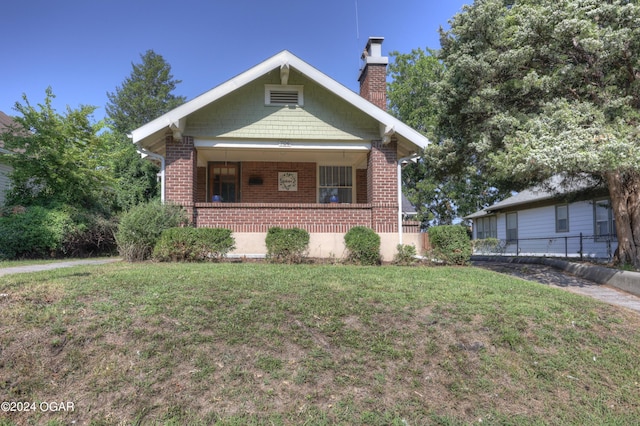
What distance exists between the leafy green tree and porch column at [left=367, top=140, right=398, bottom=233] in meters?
9.09

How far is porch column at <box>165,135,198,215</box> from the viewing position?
Answer: 10.9m

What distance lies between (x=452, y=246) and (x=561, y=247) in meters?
11.9

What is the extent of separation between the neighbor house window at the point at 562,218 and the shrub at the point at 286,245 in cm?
1432

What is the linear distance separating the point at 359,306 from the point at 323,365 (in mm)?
1384

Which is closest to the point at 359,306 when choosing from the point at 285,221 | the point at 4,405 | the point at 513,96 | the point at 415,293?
the point at 415,293

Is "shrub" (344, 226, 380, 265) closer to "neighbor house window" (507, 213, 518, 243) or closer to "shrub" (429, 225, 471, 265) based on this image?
"shrub" (429, 225, 471, 265)

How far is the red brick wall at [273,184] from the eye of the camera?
542 inches

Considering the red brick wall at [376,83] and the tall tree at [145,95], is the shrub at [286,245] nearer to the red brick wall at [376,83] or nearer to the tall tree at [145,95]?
the red brick wall at [376,83]

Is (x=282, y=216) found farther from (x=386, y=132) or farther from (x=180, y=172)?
(x=386, y=132)

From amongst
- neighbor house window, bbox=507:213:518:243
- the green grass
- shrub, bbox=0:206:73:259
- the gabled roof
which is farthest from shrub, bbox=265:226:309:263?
neighbor house window, bbox=507:213:518:243

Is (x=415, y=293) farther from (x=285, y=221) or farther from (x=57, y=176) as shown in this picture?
(x=57, y=176)

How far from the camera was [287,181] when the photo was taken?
1392cm

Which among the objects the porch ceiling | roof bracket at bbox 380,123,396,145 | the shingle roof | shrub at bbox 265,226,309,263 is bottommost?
shrub at bbox 265,226,309,263

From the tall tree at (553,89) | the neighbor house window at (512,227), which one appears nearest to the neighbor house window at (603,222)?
the tall tree at (553,89)
